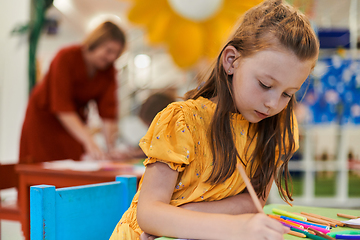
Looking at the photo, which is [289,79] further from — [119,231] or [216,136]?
[119,231]

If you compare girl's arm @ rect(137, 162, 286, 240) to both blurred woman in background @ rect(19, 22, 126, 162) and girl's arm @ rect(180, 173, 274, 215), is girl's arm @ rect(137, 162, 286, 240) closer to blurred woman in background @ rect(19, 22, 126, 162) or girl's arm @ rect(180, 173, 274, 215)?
girl's arm @ rect(180, 173, 274, 215)

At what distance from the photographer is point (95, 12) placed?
385 cm

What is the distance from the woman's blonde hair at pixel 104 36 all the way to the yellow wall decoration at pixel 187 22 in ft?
1.92

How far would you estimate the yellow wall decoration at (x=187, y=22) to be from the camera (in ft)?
7.11

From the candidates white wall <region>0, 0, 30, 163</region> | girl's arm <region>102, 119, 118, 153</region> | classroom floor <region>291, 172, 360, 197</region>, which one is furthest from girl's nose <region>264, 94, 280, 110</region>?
classroom floor <region>291, 172, 360, 197</region>

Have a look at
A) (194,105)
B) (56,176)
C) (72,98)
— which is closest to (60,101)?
(72,98)

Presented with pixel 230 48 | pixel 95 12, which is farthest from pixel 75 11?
pixel 230 48

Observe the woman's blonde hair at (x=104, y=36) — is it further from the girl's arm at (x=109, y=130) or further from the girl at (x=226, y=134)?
the girl at (x=226, y=134)

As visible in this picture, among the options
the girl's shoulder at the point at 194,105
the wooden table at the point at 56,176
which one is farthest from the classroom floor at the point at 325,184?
the girl's shoulder at the point at 194,105

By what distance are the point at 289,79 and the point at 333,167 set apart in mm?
2973

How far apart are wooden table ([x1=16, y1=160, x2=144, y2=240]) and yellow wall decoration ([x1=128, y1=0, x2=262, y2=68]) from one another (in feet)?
3.76

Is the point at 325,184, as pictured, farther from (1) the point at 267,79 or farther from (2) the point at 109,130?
(1) the point at 267,79

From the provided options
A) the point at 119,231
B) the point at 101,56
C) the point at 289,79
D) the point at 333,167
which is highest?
the point at 101,56

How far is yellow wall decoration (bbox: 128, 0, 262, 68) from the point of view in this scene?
217 centimetres
